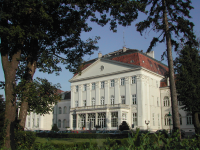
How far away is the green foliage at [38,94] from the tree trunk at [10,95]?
369mm

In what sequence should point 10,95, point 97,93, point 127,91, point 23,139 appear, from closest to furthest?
point 10,95
point 23,139
point 127,91
point 97,93

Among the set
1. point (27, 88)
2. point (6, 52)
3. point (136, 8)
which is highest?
point (136, 8)

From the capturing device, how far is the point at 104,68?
156 feet

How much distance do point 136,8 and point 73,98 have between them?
42.1 m

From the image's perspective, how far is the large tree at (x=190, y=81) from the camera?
24656mm

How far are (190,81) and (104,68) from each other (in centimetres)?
2446

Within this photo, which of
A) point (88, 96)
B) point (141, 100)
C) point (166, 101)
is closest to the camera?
point (141, 100)

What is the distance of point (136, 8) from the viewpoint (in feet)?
40.0

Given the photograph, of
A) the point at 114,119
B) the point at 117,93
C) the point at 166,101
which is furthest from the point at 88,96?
the point at 166,101

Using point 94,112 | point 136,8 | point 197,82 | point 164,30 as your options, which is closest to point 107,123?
point 94,112

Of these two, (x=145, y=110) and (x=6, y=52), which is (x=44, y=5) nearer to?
(x=6, y=52)

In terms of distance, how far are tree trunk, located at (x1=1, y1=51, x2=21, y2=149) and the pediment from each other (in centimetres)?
3316

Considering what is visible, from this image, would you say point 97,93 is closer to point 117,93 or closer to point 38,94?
point 117,93

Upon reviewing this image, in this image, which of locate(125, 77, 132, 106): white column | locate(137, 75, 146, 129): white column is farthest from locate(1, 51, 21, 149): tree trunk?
locate(125, 77, 132, 106): white column
